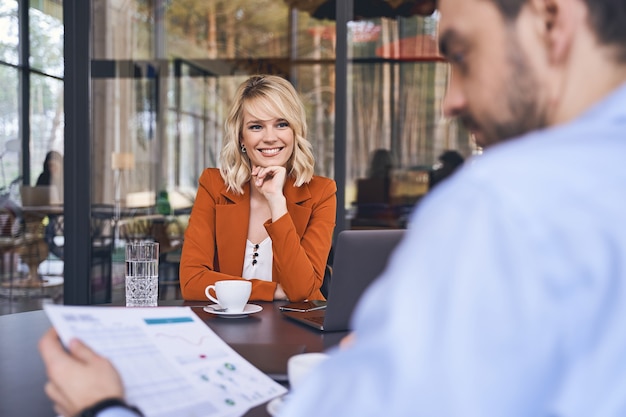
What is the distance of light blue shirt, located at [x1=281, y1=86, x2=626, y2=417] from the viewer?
0.47 meters

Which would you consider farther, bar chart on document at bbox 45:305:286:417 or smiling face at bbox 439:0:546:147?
bar chart on document at bbox 45:305:286:417

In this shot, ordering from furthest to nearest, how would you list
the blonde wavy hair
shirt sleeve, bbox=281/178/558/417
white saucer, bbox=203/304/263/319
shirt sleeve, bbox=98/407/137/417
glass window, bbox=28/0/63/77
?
glass window, bbox=28/0/63/77, the blonde wavy hair, white saucer, bbox=203/304/263/319, shirt sleeve, bbox=98/407/137/417, shirt sleeve, bbox=281/178/558/417

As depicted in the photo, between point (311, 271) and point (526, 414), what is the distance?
1.79 m

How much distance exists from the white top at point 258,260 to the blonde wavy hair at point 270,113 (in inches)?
8.5

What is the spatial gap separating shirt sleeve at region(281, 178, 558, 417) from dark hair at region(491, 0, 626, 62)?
20cm

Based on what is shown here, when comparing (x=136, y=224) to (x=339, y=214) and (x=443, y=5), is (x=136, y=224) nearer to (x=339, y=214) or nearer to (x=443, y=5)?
(x=339, y=214)

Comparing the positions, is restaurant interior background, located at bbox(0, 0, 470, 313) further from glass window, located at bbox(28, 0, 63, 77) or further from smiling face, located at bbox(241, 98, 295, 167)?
smiling face, located at bbox(241, 98, 295, 167)

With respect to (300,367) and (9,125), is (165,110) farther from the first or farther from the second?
(300,367)

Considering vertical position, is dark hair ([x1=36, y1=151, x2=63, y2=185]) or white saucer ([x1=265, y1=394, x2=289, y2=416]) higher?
dark hair ([x1=36, y1=151, x2=63, y2=185])

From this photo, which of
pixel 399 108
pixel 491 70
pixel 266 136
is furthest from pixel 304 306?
pixel 399 108

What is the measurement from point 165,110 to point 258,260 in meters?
6.35

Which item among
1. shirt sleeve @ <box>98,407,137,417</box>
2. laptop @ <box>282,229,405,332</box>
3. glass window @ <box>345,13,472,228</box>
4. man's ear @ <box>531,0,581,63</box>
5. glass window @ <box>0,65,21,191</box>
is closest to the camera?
man's ear @ <box>531,0,581,63</box>

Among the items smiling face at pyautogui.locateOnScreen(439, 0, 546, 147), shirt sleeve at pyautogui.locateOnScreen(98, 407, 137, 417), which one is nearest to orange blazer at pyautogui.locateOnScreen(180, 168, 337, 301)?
shirt sleeve at pyautogui.locateOnScreen(98, 407, 137, 417)

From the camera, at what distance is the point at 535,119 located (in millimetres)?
612
